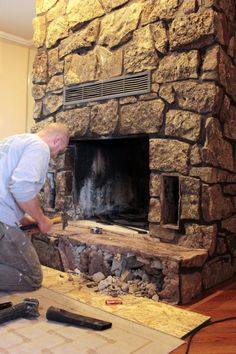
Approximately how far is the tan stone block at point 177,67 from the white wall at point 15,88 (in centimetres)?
275

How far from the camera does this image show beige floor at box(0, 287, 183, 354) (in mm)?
1495

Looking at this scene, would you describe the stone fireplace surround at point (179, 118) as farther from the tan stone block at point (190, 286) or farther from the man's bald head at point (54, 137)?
the man's bald head at point (54, 137)

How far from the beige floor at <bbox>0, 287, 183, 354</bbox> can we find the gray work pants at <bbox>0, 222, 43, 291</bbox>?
36cm

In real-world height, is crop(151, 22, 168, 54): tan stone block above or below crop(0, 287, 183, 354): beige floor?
above

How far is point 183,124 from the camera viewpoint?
2.37 metres

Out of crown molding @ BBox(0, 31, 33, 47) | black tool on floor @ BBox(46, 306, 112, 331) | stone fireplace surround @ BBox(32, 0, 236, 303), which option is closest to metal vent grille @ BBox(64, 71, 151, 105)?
stone fireplace surround @ BBox(32, 0, 236, 303)

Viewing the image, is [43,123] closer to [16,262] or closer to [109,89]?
[109,89]

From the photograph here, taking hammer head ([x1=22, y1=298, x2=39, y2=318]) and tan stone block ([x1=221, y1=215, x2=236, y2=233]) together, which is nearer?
hammer head ([x1=22, y1=298, x2=39, y2=318])

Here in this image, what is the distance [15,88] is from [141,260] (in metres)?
3.35

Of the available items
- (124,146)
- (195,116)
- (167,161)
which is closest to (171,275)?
(167,161)

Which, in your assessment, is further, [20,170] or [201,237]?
[201,237]

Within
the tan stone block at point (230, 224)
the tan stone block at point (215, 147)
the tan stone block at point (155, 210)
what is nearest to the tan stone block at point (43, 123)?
the tan stone block at point (155, 210)

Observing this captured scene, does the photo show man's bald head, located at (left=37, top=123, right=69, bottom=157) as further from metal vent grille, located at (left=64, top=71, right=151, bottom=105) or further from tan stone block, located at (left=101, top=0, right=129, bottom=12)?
tan stone block, located at (left=101, top=0, right=129, bottom=12)

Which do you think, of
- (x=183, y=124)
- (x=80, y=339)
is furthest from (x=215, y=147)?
(x=80, y=339)
